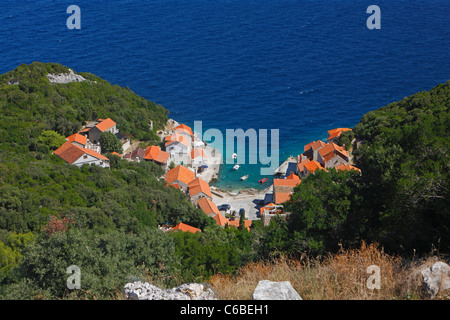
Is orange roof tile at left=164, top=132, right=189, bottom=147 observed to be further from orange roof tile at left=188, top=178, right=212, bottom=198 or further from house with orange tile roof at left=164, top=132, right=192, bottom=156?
orange roof tile at left=188, top=178, right=212, bottom=198

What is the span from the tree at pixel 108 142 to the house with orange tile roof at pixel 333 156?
1076 inches

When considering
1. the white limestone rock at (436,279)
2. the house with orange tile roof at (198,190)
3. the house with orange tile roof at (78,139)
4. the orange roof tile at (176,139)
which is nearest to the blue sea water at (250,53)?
the house with orange tile roof at (198,190)

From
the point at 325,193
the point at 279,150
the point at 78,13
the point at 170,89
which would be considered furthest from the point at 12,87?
the point at 78,13

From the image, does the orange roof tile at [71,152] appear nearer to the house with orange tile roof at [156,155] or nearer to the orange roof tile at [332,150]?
the house with orange tile roof at [156,155]

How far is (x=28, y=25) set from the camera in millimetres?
115750

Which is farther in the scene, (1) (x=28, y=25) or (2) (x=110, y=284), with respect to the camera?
(1) (x=28, y=25)

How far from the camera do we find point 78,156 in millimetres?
49781

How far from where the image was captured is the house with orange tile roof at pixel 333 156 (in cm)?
5272

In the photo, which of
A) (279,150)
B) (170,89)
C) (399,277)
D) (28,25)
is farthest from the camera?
(28,25)

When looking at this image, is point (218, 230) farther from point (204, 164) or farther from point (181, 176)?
point (204, 164)

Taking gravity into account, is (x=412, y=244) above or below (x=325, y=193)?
below

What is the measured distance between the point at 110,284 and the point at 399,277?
8307 millimetres

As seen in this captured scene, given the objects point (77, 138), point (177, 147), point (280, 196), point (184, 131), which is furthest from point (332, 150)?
point (77, 138)
